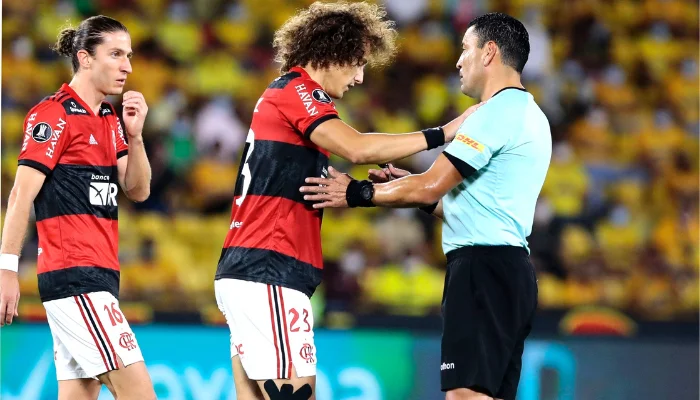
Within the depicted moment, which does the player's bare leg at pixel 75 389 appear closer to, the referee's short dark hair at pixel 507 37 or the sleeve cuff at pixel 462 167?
the sleeve cuff at pixel 462 167

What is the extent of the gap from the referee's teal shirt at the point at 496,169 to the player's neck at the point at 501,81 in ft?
0.27

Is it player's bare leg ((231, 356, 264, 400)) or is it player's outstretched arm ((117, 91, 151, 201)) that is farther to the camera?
player's outstretched arm ((117, 91, 151, 201))

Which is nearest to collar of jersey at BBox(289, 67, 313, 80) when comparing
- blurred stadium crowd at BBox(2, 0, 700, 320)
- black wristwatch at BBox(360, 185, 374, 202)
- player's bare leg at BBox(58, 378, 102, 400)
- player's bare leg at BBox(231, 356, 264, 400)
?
black wristwatch at BBox(360, 185, 374, 202)

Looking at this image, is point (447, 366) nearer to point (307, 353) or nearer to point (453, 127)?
point (307, 353)

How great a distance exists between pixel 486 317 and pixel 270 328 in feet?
3.11

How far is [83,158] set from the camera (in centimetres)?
468

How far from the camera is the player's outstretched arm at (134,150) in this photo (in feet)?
16.3

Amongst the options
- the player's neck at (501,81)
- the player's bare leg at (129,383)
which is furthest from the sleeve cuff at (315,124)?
the player's bare leg at (129,383)

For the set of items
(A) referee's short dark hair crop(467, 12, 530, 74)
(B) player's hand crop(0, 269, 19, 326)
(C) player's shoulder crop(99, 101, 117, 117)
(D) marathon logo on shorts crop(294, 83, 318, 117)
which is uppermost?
(A) referee's short dark hair crop(467, 12, 530, 74)

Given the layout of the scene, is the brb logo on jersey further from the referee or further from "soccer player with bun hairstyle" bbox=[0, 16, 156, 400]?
the referee

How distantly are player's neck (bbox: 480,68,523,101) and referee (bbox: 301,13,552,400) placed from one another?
0.03m

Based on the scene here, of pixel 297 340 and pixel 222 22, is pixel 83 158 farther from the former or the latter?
pixel 222 22

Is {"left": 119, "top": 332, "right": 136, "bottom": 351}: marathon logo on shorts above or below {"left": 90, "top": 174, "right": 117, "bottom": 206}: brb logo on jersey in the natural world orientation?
below

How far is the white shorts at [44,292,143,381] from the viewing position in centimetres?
454
